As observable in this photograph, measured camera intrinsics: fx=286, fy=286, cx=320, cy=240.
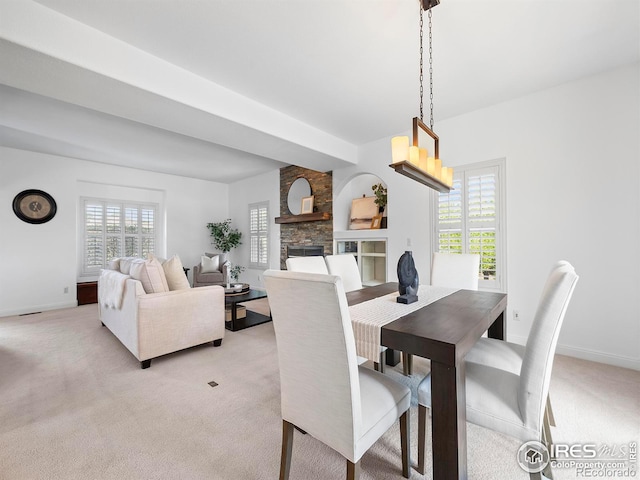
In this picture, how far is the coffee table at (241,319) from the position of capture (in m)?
3.69

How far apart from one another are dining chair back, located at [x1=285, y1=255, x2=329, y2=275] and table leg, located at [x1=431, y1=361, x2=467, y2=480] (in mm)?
1416

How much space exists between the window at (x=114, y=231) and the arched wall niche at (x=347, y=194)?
4.35 m

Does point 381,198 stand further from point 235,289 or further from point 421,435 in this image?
point 421,435

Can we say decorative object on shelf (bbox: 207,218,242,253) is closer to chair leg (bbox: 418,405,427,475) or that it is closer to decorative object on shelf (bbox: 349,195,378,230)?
decorative object on shelf (bbox: 349,195,378,230)

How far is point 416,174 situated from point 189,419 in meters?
2.20

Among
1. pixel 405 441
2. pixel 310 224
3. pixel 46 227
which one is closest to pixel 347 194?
pixel 310 224

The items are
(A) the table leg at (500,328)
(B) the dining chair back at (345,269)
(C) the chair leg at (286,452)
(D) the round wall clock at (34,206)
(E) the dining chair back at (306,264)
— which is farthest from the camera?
(D) the round wall clock at (34,206)

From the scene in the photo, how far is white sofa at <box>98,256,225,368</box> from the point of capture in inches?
103

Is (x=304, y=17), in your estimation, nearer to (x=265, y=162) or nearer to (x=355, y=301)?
(x=355, y=301)

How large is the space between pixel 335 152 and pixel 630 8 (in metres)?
2.97

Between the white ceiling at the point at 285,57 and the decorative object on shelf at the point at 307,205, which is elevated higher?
the white ceiling at the point at 285,57

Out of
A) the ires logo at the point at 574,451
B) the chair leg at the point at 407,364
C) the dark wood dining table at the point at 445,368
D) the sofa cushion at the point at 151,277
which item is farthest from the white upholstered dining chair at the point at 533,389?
the sofa cushion at the point at 151,277

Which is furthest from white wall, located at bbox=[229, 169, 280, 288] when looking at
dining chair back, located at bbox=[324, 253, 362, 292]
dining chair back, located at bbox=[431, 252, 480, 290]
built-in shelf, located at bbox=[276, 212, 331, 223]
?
dining chair back, located at bbox=[431, 252, 480, 290]

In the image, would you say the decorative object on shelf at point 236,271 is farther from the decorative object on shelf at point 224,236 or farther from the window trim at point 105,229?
the window trim at point 105,229
